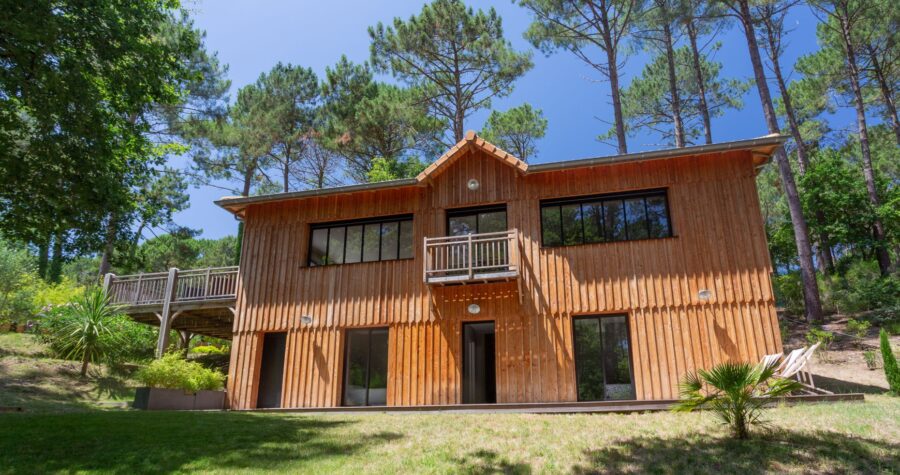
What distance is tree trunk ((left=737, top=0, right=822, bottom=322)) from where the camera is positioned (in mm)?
17547

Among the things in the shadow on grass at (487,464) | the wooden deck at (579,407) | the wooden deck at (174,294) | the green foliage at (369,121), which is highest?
the green foliage at (369,121)

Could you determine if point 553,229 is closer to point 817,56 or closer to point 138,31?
point 138,31

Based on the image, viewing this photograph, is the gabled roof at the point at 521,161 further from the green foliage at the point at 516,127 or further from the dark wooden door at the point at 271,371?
the green foliage at the point at 516,127

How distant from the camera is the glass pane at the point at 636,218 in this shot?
12.0 m

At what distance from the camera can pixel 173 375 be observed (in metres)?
12.0

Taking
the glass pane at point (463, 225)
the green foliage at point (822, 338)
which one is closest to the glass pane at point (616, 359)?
the glass pane at point (463, 225)

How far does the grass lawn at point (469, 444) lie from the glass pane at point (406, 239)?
5160mm

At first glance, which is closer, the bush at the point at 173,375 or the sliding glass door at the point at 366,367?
the bush at the point at 173,375

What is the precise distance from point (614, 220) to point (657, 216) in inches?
36.3

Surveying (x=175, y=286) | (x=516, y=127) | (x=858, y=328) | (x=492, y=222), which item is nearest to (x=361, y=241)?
(x=492, y=222)

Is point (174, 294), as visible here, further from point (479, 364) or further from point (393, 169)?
point (393, 169)

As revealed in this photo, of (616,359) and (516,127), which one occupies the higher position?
(516,127)

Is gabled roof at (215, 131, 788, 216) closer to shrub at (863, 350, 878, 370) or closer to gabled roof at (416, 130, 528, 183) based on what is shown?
gabled roof at (416, 130, 528, 183)

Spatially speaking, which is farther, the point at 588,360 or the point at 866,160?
the point at 866,160
